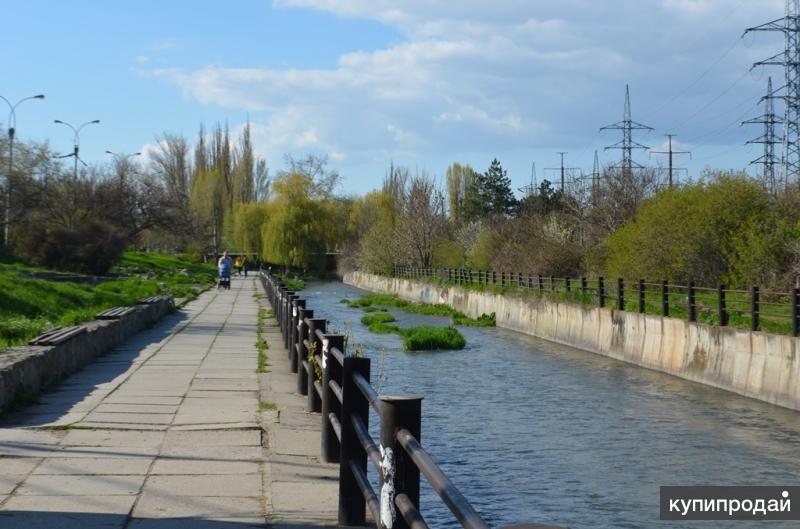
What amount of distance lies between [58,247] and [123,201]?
2919 centimetres

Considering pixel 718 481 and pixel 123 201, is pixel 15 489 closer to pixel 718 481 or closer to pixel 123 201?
pixel 718 481

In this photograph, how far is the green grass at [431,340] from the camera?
30156 millimetres

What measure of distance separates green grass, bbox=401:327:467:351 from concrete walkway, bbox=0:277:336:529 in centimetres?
1476

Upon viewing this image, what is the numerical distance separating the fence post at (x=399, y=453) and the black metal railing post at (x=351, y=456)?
4.38ft

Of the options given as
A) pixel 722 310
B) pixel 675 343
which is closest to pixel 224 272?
pixel 675 343

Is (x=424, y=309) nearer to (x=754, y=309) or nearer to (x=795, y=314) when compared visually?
(x=754, y=309)

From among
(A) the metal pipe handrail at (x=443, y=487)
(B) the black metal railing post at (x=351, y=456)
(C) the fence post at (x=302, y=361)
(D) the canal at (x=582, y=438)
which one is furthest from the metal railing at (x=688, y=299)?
(A) the metal pipe handrail at (x=443, y=487)

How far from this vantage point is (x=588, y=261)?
4619 cm

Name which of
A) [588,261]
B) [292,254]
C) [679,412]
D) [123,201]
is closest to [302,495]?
[679,412]

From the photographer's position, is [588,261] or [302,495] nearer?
[302,495]

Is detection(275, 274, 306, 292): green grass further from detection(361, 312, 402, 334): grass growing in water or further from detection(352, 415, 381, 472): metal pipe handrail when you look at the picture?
detection(352, 415, 381, 472): metal pipe handrail

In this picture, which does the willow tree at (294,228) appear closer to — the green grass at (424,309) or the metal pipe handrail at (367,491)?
the green grass at (424,309)

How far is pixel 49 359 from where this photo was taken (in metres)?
13.0

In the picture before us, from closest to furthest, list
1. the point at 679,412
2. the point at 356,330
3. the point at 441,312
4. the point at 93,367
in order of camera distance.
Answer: the point at 93,367
the point at 679,412
the point at 356,330
the point at 441,312
